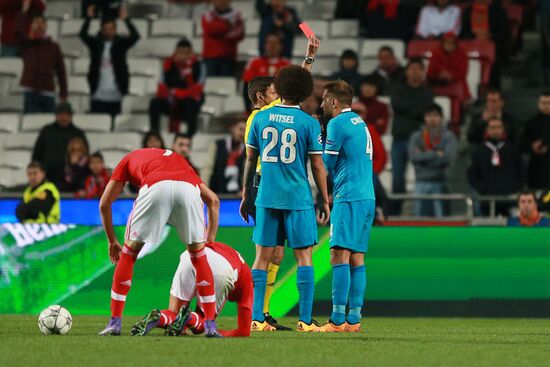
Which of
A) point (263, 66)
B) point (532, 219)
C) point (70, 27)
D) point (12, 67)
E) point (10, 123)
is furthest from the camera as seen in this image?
point (70, 27)

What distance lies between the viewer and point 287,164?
35.7ft

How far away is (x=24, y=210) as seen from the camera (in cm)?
1616

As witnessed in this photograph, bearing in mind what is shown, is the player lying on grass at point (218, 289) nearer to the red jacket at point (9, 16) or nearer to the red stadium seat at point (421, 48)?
A: the red stadium seat at point (421, 48)

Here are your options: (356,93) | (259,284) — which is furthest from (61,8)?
(259,284)

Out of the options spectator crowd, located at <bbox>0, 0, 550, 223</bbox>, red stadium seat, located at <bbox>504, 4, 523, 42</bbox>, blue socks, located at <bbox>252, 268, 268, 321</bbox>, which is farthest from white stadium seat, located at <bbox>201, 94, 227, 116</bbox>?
blue socks, located at <bbox>252, 268, 268, 321</bbox>

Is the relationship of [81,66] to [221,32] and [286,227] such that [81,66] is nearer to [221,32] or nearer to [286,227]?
[221,32]

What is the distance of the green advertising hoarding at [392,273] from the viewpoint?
584 inches

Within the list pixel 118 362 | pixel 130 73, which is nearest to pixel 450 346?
pixel 118 362

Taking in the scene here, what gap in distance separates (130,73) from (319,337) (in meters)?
12.8

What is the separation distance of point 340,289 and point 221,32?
404 inches

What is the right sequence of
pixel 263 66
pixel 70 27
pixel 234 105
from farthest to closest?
pixel 70 27
pixel 234 105
pixel 263 66

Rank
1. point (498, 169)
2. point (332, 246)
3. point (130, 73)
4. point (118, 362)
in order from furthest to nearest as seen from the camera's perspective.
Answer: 1. point (130, 73)
2. point (498, 169)
3. point (332, 246)
4. point (118, 362)

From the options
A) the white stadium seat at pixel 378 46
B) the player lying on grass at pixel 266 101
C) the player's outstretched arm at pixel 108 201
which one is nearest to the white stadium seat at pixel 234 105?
the white stadium seat at pixel 378 46

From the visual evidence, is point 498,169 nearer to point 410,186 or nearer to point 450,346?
point 410,186
